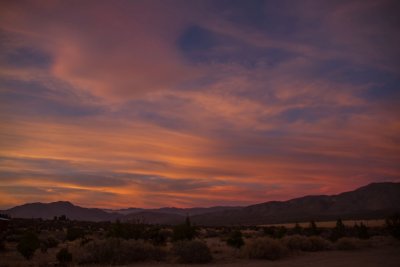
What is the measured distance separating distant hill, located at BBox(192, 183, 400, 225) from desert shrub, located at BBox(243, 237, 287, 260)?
118 metres

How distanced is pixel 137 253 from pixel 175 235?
5883 mm

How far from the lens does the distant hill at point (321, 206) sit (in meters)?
150

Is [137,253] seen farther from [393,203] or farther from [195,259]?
[393,203]

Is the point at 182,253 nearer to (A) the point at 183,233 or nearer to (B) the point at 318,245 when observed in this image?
(A) the point at 183,233

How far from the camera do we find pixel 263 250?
27266 mm

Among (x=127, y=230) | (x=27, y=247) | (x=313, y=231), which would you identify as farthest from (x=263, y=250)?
(x=313, y=231)

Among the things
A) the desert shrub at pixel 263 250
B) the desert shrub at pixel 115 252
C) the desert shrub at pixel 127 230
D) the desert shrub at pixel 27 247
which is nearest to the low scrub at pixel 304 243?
the desert shrub at pixel 263 250

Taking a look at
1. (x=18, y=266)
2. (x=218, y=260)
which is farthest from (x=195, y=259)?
(x=18, y=266)

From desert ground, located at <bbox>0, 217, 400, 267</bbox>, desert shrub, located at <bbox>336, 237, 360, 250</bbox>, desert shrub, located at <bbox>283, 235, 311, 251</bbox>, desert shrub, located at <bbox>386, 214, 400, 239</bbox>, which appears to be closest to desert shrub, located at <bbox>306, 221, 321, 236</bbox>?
desert shrub, located at <bbox>386, 214, 400, 239</bbox>

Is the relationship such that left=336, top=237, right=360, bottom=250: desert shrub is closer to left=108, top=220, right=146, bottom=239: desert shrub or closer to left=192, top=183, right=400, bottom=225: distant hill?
left=108, top=220, right=146, bottom=239: desert shrub

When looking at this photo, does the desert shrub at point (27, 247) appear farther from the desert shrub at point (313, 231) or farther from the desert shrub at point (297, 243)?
the desert shrub at point (313, 231)

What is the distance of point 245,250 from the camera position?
28.1 metres

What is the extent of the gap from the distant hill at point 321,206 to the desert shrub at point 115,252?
120 meters

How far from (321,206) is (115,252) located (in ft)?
504
